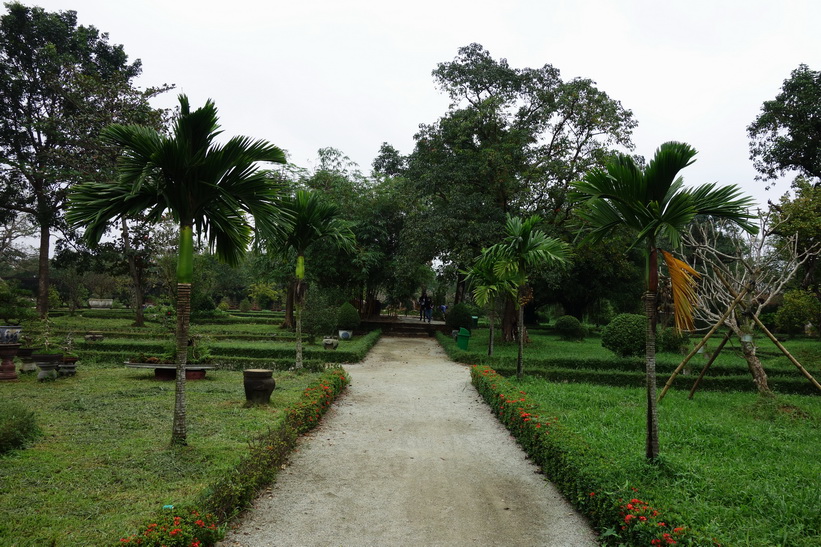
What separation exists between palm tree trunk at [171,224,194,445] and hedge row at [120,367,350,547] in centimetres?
87

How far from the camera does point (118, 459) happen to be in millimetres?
5520

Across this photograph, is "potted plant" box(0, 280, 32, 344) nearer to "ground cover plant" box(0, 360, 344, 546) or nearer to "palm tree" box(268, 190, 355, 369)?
"ground cover plant" box(0, 360, 344, 546)

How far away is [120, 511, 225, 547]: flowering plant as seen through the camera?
11.2ft

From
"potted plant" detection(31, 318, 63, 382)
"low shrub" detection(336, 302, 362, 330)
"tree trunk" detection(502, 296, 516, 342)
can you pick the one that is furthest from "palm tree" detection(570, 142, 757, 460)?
"low shrub" detection(336, 302, 362, 330)

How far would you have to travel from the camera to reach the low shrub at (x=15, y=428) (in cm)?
566

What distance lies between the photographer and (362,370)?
A: 14.6m

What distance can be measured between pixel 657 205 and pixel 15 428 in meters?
7.51

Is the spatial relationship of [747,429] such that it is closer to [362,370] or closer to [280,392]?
[280,392]

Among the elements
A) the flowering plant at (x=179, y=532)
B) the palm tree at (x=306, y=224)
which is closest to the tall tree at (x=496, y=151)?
the palm tree at (x=306, y=224)

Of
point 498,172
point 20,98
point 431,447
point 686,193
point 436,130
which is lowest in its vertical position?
point 431,447

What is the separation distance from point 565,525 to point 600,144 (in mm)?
16595

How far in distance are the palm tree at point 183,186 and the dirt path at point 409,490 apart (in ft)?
6.14

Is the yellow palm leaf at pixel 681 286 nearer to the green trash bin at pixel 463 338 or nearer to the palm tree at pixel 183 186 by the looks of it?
the palm tree at pixel 183 186

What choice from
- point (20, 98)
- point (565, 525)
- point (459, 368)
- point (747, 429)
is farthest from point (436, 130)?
point (20, 98)
